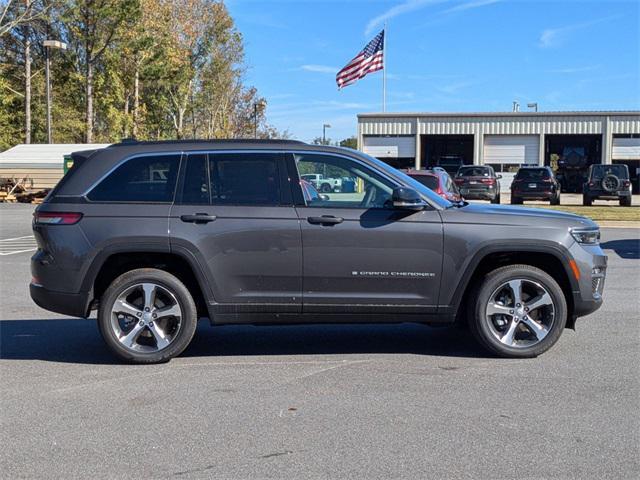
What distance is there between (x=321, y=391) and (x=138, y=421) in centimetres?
134

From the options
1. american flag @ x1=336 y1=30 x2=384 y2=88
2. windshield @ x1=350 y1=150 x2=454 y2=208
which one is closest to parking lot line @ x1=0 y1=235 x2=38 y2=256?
windshield @ x1=350 y1=150 x2=454 y2=208

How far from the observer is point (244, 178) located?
6023 mm

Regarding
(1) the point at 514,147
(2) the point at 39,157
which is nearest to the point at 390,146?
(1) the point at 514,147

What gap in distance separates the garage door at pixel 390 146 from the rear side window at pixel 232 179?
45.1 meters

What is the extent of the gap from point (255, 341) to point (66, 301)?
6.10ft

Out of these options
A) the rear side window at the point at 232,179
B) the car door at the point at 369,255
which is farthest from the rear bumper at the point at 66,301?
the car door at the point at 369,255

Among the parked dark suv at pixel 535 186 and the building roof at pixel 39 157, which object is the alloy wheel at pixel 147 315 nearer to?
the parked dark suv at pixel 535 186

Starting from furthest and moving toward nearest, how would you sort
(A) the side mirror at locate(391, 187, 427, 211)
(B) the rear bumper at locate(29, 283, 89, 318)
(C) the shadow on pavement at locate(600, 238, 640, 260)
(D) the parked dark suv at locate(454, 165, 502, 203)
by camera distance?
(D) the parked dark suv at locate(454, 165, 502, 203) → (C) the shadow on pavement at locate(600, 238, 640, 260) → (B) the rear bumper at locate(29, 283, 89, 318) → (A) the side mirror at locate(391, 187, 427, 211)

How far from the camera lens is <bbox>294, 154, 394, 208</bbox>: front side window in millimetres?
5980

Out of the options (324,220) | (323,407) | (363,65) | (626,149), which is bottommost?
(323,407)

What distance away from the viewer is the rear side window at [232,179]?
597cm

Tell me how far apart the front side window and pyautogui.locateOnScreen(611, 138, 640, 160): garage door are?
47589 mm

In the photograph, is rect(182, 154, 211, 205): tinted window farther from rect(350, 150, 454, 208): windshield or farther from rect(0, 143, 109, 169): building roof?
rect(0, 143, 109, 169): building roof

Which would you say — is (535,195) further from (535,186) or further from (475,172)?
(475,172)
